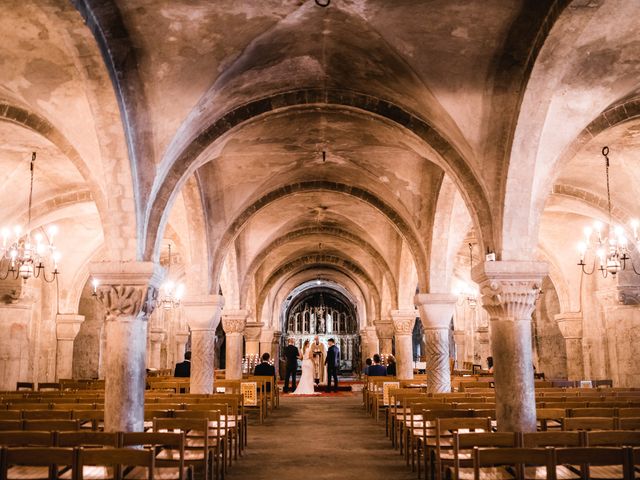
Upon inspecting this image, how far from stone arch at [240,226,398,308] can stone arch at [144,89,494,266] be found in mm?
9287

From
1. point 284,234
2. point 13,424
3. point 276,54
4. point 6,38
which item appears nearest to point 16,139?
point 6,38

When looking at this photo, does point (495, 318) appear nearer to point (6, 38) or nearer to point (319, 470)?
point (319, 470)

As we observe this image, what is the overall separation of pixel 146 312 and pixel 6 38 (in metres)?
3.65

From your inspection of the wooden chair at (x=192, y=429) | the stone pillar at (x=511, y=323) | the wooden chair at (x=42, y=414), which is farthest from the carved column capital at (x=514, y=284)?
the wooden chair at (x=42, y=414)

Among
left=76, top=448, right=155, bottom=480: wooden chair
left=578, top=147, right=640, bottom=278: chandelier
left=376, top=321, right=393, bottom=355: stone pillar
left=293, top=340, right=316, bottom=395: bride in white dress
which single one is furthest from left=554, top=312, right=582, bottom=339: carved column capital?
left=76, top=448, right=155, bottom=480: wooden chair

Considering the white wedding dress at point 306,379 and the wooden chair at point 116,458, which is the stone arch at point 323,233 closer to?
the white wedding dress at point 306,379

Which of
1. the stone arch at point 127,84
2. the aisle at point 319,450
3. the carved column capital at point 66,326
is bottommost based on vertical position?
the aisle at point 319,450

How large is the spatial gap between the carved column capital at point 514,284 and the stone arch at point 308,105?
0.48 meters

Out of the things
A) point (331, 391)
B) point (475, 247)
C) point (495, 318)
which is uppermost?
point (475, 247)

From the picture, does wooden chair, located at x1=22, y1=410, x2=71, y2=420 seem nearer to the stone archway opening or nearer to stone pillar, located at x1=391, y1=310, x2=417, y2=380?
stone pillar, located at x1=391, y1=310, x2=417, y2=380

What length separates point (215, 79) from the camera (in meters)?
8.14

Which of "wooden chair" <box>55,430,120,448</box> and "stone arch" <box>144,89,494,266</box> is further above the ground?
"stone arch" <box>144,89,494,266</box>

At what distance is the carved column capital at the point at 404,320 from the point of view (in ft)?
58.6

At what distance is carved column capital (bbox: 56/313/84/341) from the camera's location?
57.0 feet
